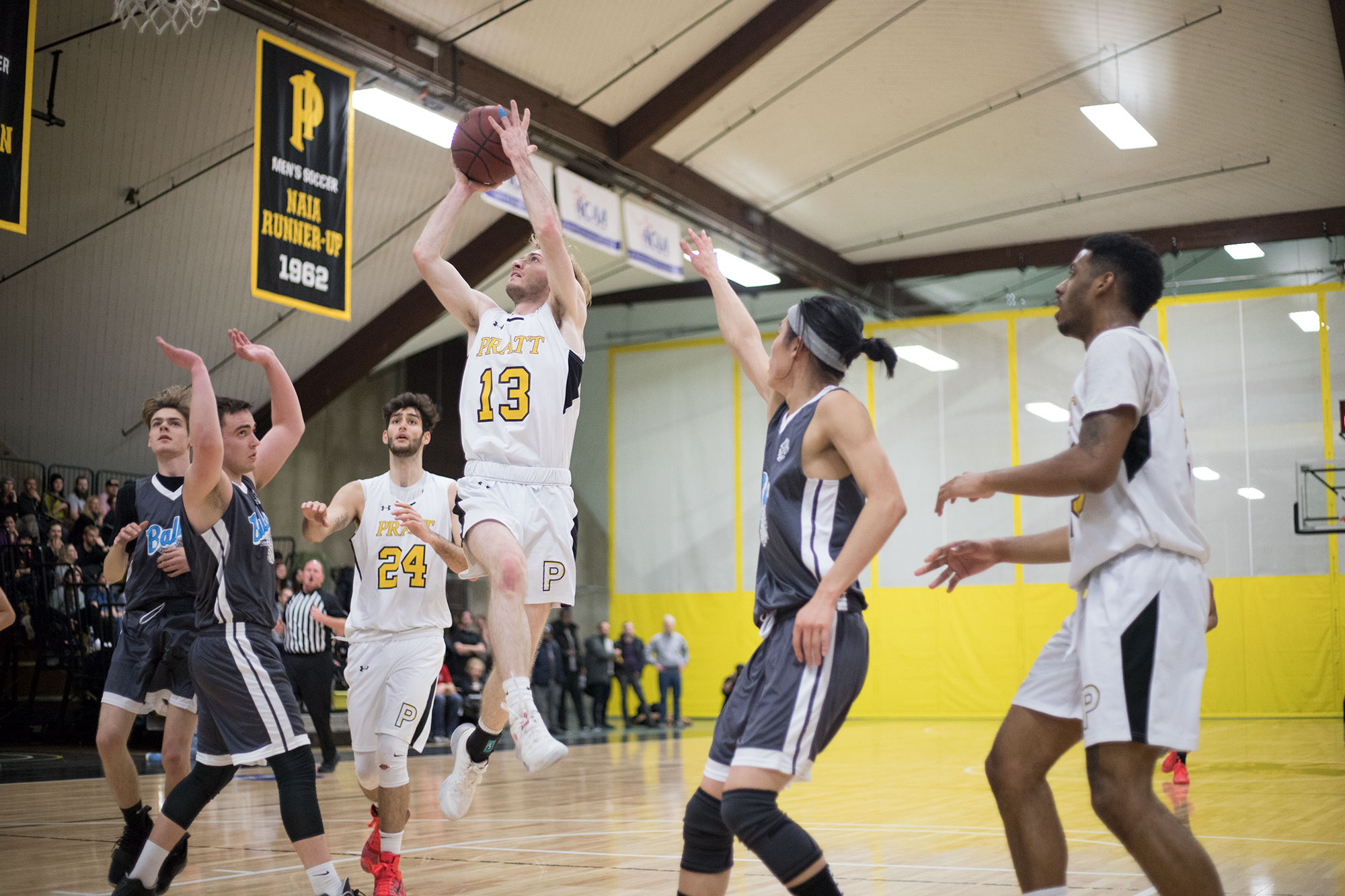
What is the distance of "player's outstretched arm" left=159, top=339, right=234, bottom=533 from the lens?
4238 millimetres

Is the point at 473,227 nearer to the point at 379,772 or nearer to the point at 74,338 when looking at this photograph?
the point at 74,338

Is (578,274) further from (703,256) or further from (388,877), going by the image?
(388,877)

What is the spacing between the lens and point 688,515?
78.1 ft

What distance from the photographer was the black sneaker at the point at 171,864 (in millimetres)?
4703

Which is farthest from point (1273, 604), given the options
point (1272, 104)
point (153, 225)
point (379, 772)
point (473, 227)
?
point (379, 772)

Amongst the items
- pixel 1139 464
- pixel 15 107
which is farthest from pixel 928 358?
pixel 1139 464

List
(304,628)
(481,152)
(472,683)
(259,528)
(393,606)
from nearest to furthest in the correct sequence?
1. (259,528)
2. (481,152)
3. (393,606)
4. (304,628)
5. (472,683)

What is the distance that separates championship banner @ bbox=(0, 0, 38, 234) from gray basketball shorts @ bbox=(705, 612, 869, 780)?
21.8ft

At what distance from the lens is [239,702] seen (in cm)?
440

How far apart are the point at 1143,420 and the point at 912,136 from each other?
14175mm

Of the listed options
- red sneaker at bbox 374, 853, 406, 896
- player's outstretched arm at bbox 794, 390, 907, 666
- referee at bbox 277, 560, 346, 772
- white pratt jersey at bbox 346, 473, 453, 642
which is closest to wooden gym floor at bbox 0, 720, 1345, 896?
red sneaker at bbox 374, 853, 406, 896

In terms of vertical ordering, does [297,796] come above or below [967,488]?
below

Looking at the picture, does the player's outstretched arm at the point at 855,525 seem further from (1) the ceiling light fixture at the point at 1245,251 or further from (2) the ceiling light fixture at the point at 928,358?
(2) the ceiling light fixture at the point at 928,358

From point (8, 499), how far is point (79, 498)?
153 centimetres
